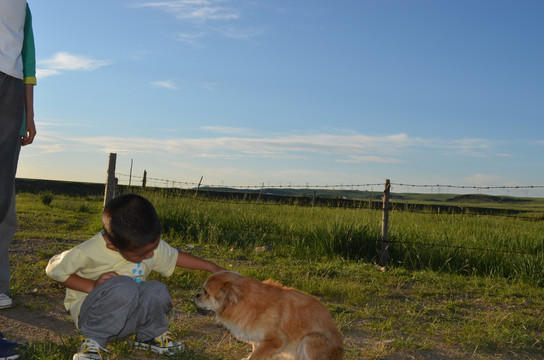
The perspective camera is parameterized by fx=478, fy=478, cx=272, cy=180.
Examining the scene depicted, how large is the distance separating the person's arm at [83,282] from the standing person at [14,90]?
2.12 ft

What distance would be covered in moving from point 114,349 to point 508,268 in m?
7.12

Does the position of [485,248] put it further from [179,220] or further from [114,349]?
[114,349]

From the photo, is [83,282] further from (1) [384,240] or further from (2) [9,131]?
(1) [384,240]

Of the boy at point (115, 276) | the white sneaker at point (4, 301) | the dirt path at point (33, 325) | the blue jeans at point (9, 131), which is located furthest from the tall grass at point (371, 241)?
the blue jeans at point (9, 131)

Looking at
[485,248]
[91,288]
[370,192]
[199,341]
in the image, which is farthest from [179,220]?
[91,288]

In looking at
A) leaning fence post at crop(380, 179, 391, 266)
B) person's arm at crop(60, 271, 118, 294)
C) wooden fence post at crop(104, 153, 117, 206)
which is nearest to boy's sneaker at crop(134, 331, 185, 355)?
person's arm at crop(60, 271, 118, 294)

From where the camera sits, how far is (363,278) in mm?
7316

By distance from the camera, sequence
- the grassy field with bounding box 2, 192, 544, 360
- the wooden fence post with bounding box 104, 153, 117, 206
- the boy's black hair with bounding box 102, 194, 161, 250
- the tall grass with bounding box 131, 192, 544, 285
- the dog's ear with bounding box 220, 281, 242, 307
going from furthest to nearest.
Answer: the wooden fence post with bounding box 104, 153, 117, 206
the tall grass with bounding box 131, 192, 544, 285
the grassy field with bounding box 2, 192, 544, 360
the dog's ear with bounding box 220, 281, 242, 307
the boy's black hair with bounding box 102, 194, 161, 250

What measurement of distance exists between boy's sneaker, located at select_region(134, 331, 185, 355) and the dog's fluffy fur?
47 cm

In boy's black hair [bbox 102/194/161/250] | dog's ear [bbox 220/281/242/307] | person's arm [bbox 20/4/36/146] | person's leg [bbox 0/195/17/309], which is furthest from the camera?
person's leg [bbox 0/195/17/309]

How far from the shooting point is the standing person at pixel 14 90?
363 cm

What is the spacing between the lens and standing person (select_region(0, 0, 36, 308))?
3639mm

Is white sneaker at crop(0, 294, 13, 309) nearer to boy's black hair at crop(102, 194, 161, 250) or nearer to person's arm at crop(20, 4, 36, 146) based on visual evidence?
person's arm at crop(20, 4, 36, 146)

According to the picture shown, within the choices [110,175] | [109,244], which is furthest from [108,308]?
[110,175]
